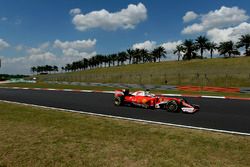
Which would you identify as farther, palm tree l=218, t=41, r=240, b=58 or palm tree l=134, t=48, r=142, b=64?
palm tree l=134, t=48, r=142, b=64

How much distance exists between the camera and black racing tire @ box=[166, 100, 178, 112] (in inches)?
406

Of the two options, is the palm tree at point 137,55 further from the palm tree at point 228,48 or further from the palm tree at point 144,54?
the palm tree at point 228,48

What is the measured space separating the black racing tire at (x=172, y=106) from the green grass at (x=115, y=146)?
3170 mm

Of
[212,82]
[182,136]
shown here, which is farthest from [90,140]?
[212,82]

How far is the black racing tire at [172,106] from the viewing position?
10.3 metres

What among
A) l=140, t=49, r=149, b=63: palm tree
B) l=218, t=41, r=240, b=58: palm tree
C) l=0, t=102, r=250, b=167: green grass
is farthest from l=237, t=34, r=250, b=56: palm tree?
l=0, t=102, r=250, b=167: green grass

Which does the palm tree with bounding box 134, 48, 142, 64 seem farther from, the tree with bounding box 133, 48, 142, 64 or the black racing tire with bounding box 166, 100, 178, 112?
the black racing tire with bounding box 166, 100, 178, 112

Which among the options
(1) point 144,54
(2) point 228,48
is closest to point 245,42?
(2) point 228,48

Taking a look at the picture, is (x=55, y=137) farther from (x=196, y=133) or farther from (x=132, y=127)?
(x=196, y=133)

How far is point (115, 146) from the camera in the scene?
17.2 feet

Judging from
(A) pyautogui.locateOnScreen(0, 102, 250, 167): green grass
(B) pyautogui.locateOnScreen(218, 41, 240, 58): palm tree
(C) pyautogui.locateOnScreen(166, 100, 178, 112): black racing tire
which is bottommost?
(A) pyautogui.locateOnScreen(0, 102, 250, 167): green grass

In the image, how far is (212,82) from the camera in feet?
117

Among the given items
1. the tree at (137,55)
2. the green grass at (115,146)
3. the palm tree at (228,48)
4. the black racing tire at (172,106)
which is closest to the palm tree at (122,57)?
the tree at (137,55)

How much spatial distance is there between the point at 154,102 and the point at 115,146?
21.0 ft
